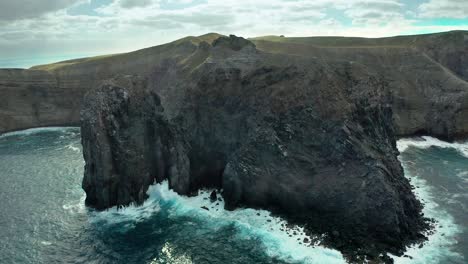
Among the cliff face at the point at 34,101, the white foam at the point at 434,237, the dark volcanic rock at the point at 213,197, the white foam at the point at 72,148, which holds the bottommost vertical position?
the white foam at the point at 434,237

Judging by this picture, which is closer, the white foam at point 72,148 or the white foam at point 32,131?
the white foam at point 72,148

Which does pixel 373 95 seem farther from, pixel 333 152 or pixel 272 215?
pixel 272 215

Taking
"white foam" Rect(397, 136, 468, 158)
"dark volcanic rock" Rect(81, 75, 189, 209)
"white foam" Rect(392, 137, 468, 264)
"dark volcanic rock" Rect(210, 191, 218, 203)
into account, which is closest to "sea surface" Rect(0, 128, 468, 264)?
"white foam" Rect(392, 137, 468, 264)

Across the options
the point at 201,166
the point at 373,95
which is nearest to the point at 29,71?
the point at 201,166

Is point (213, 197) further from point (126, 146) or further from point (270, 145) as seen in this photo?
point (126, 146)

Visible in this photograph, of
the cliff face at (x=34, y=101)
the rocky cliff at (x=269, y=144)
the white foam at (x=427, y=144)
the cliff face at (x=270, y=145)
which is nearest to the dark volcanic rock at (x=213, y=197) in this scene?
the rocky cliff at (x=269, y=144)

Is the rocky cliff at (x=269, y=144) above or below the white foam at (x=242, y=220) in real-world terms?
above

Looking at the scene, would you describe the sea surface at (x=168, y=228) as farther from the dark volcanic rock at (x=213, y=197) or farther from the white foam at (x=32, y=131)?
the white foam at (x=32, y=131)
